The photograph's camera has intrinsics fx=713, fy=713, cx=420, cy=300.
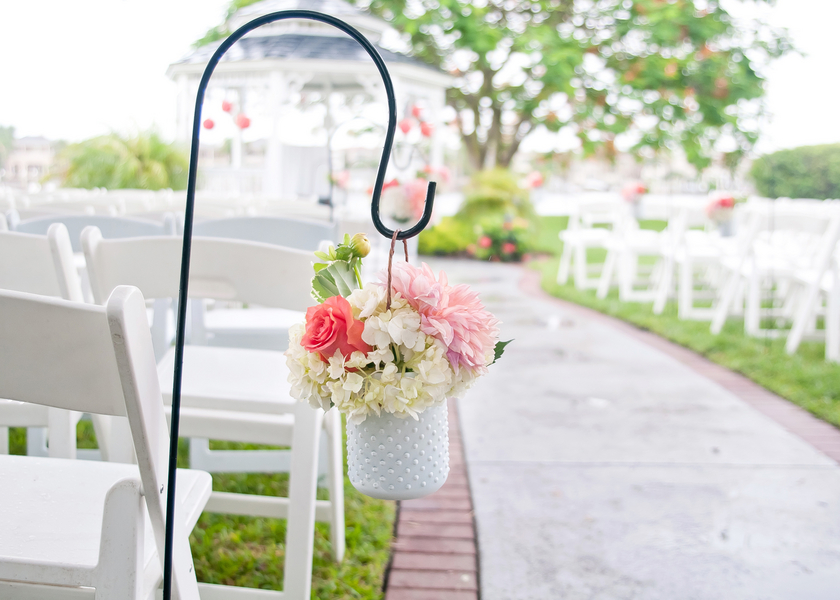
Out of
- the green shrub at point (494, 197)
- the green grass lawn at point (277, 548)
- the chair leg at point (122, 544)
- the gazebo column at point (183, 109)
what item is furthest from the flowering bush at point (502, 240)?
the chair leg at point (122, 544)

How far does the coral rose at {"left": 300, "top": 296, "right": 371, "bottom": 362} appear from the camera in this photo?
31.9 inches

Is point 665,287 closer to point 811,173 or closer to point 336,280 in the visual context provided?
point 811,173

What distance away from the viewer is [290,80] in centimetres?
846

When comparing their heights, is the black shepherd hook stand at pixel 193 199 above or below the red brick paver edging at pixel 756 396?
above

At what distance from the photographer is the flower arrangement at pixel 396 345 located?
2.65ft

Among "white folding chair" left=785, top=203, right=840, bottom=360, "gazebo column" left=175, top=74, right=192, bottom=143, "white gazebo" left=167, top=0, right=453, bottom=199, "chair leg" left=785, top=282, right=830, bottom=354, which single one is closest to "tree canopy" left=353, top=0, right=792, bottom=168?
"white gazebo" left=167, top=0, right=453, bottom=199

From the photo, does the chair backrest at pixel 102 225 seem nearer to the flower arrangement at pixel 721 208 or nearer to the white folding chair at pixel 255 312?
the white folding chair at pixel 255 312

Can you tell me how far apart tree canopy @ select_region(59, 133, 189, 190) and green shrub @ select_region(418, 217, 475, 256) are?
3.91 meters

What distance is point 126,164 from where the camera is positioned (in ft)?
23.6

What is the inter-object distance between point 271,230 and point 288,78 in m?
6.62

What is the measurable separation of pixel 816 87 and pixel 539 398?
12.0ft

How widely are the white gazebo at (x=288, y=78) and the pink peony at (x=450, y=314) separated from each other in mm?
7036

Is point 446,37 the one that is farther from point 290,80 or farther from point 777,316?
point 777,316

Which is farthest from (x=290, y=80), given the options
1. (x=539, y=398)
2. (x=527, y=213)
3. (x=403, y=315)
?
(x=403, y=315)
